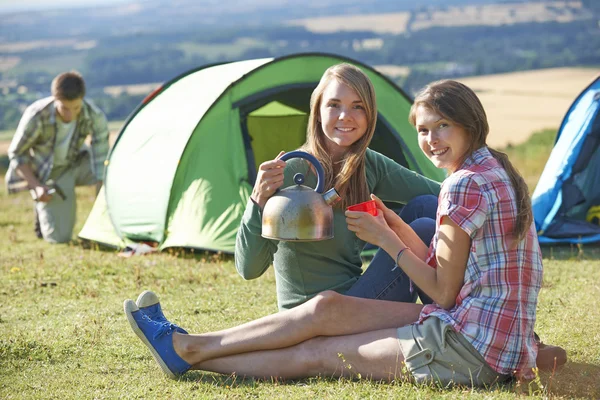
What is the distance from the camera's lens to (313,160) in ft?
11.9

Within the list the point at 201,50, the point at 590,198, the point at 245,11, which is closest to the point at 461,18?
the point at 201,50

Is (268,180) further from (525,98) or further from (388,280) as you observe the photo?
(525,98)

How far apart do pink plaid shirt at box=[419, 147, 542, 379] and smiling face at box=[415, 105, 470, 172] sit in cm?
13

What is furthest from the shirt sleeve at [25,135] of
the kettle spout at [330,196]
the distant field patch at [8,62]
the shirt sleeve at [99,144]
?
the distant field patch at [8,62]

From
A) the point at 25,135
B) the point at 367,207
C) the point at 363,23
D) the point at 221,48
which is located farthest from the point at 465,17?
the point at 367,207

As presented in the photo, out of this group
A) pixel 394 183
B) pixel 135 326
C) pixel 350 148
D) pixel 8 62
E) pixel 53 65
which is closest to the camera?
pixel 135 326

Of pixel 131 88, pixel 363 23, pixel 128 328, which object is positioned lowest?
pixel 128 328

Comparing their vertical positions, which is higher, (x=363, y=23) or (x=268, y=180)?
(x=363, y=23)

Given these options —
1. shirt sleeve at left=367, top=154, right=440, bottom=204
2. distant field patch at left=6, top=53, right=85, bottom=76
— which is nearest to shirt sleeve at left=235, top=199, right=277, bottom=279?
shirt sleeve at left=367, top=154, right=440, bottom=204

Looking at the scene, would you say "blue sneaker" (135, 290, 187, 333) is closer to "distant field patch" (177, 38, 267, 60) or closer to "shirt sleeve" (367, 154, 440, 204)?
"shirt sleeve" (367, 154, 440, 204)

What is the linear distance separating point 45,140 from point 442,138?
5921 millimetres

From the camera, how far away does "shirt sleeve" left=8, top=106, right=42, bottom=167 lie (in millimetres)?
8297

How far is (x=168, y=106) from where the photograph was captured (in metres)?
7.74

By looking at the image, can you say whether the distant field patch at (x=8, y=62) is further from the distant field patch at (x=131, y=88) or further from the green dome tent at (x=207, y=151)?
the green dome tent at (x=207, y=151)
